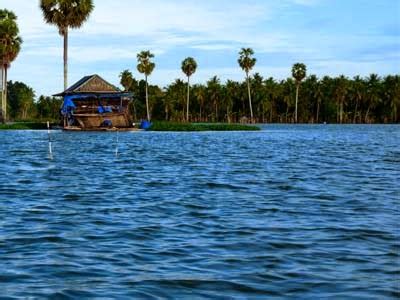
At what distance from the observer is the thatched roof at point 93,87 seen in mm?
74250

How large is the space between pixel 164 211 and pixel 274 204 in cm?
282

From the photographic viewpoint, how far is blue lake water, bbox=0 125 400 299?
25.8 feet

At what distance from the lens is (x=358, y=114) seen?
166625 mm

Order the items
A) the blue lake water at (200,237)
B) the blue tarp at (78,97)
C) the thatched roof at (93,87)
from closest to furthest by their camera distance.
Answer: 1. the blue lake water at (200,237)
2. the blue tarp at (78,97)
3. the thatched roof at (93,87)

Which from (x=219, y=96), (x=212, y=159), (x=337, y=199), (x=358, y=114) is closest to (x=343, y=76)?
(x=358, y=114)

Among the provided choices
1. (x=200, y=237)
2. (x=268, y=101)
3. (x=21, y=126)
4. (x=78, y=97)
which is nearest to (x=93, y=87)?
(x=78, y=97)

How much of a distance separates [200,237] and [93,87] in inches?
2642

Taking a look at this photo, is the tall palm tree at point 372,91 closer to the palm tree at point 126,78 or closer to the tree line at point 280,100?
the tree line at point 280,100

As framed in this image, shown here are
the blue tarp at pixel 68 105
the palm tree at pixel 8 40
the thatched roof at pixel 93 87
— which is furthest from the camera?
the palm tree at pixel 8 40

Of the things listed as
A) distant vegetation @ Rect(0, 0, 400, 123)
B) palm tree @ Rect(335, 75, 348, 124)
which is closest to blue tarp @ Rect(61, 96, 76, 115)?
distant vegetation @ Rect(0, 0, 400, 123)

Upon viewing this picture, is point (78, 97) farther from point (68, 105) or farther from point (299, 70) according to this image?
point (299, 70)

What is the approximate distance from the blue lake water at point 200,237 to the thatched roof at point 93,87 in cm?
5339

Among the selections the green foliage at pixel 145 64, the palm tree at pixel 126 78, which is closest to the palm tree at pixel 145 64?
the green foliage at pixel 145 64

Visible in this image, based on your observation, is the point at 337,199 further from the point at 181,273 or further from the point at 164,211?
the point at 181,273
